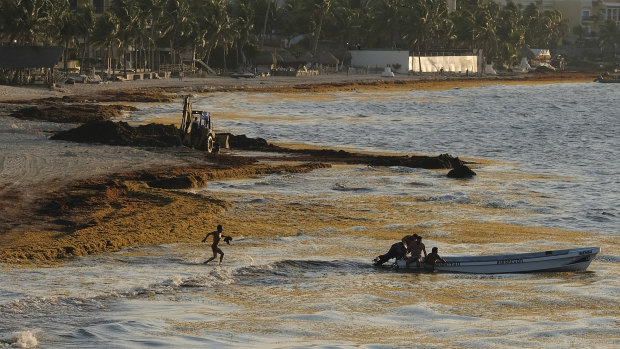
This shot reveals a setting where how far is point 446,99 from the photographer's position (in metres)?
118

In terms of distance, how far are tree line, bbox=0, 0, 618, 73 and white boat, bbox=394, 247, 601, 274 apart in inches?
→ 2903

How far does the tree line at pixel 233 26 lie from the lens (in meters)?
102

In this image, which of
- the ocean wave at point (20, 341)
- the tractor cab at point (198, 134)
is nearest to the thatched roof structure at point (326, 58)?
the tractor cab at point (198, 134)

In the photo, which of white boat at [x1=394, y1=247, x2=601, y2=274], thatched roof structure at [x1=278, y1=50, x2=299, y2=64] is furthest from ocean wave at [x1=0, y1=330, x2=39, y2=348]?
thatched roof structure at [x1=278, y1=50, x2=299, y2=64]

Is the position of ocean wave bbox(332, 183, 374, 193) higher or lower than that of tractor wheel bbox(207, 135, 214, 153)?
lower

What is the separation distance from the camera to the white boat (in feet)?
87.7

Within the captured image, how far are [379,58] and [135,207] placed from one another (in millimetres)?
137362

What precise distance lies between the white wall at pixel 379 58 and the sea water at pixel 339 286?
120 meters

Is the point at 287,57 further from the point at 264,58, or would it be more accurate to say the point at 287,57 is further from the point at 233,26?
the point at 233,26

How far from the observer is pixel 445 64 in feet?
604

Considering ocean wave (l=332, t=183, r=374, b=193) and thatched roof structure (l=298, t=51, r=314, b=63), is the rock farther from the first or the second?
→ thatched roof structure (l=298, t=51, r=314, b=63)

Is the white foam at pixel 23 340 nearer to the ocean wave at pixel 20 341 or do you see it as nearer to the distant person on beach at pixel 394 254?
the ocean wave at pixel 20 341

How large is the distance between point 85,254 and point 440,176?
2163cm

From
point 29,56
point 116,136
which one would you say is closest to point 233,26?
point 29,56
